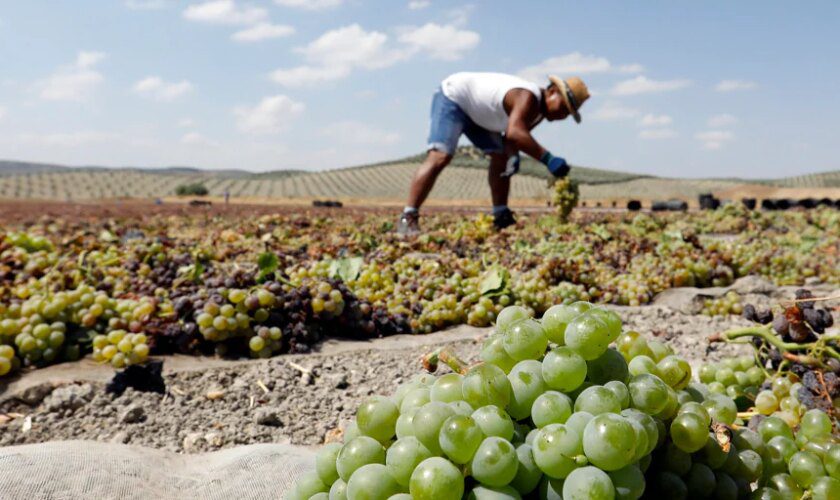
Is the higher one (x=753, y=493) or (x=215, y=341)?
(x=753, y=493)

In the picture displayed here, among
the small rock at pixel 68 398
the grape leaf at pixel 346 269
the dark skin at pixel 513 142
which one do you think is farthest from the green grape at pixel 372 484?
the dark skin at pixel 513 142

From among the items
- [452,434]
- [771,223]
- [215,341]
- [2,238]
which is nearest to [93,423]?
[215,341]

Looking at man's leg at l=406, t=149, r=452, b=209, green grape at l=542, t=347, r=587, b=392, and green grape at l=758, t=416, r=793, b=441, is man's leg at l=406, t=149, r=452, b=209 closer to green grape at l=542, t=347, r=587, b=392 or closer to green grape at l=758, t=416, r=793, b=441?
green grape at l=758, t=416, r=793, b=441

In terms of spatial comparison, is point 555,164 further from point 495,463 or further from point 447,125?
point 495,463

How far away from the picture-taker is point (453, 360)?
3.83 feet

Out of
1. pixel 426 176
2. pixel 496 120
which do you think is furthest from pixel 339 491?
pixel 496 120

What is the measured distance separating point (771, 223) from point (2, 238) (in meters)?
10.3

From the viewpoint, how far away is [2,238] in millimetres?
4184

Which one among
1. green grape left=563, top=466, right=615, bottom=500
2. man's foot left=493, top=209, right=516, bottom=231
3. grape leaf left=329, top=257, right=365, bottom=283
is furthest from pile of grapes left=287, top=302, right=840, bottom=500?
man's foot left=493, top=209, right=516, bottom=231

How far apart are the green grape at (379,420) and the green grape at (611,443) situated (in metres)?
0.33

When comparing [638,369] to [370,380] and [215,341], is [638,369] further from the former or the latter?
[215,341]

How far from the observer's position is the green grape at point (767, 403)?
1582 millimetres

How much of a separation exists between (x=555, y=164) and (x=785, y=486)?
662 centimetres

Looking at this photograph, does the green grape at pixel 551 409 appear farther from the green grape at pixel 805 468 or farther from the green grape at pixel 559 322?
the green grape at pixel 805 468
